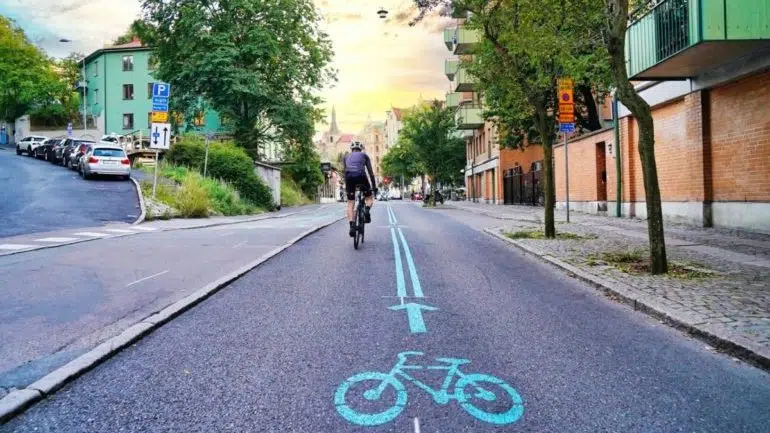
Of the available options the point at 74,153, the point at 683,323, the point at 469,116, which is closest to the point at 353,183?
the point at 683,323

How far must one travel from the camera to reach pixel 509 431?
10.9 ft

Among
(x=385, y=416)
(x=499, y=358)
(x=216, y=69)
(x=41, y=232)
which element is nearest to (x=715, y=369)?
(x=499, y=358)

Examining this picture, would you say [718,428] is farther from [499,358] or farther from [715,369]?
[499,358]

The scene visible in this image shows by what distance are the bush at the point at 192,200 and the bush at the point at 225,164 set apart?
6065 millimetres

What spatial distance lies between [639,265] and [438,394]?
21.9 ft

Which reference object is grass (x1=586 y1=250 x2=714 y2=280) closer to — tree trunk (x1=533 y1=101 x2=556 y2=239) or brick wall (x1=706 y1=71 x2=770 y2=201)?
tree trunk (x1=533 y1=101 x2=556 y2=239)

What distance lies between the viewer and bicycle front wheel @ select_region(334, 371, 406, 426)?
11.5ft

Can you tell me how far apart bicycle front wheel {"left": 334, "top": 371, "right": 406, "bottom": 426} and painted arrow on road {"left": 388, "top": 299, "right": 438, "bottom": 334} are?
139cm

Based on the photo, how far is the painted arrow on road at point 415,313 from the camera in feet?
18.5

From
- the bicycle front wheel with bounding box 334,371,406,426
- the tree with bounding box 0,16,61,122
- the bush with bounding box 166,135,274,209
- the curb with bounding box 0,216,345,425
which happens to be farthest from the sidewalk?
the tree with bounding box 0,16,61,122

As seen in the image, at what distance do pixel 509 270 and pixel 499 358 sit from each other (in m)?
5.11

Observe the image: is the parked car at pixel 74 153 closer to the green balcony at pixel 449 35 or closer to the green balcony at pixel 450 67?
the green balcony at pixel 449 35

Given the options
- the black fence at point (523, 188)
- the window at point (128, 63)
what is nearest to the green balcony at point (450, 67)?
the black fence at point (523, 188)

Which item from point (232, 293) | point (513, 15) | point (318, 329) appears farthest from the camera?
point (513, 15)
